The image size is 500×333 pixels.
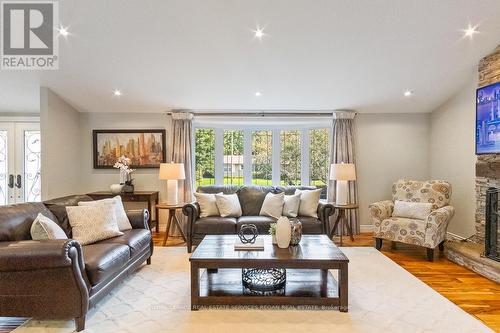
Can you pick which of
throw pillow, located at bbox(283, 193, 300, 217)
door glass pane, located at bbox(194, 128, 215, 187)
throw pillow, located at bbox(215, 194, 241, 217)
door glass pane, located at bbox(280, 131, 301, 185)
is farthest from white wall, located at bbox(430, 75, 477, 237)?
door glass pane, located at bbox(194, 128, 215, 187)

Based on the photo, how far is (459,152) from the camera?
16.0ft

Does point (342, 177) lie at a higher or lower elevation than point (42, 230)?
higher

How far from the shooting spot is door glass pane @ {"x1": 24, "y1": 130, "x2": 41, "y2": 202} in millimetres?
5855

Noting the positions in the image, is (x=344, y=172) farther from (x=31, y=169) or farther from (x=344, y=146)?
(x=31, y=169)

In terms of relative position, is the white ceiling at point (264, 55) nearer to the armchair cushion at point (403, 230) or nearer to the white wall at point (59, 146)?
the white wall at point (59, 146)

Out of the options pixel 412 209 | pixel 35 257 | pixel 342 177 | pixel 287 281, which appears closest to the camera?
pixel 35 257

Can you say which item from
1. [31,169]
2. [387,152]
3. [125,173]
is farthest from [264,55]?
[31,169]

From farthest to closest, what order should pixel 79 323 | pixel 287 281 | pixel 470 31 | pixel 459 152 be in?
pixel 459 152 → pixel 470 31 → pixel 287 281 → pixel 79 323

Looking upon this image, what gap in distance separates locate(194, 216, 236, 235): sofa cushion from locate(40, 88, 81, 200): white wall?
2543 mm

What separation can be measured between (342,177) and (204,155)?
2.72 metres

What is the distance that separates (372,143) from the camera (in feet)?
18.8

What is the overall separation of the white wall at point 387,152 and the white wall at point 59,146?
17.5 ft

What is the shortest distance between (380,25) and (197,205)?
11.4 ft

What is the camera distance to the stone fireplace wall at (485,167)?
382 cm
